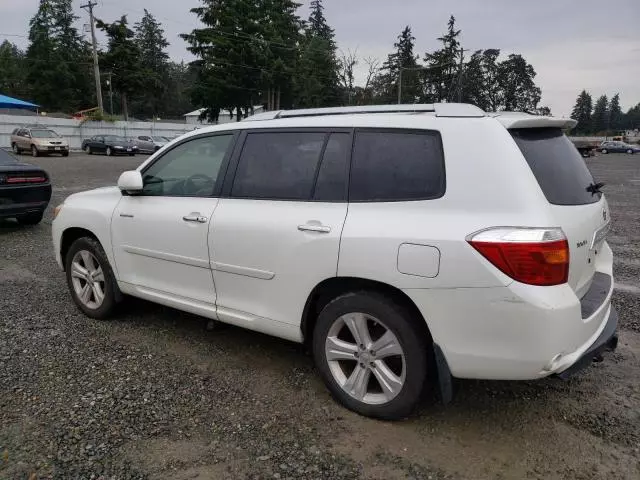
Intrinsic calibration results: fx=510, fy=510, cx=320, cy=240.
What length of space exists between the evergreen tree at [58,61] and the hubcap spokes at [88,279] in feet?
228

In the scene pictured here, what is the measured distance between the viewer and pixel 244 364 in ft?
12.0

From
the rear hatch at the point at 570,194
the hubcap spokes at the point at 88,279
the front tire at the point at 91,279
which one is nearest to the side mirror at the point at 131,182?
the front tire at the point at 91,279

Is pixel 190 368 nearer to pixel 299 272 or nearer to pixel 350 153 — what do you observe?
pixel 299 272

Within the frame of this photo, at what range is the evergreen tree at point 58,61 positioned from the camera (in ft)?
211

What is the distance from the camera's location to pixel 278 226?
311 centimetres

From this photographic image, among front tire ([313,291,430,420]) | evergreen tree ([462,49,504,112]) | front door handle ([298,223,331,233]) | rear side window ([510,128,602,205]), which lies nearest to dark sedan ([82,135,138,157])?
front door handle ([298,223,331,233])

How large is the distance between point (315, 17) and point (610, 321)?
102977mm

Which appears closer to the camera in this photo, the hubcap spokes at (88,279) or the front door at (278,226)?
the front door at (278,226)

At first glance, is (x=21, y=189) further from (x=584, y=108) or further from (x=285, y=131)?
(x=584, y=108)

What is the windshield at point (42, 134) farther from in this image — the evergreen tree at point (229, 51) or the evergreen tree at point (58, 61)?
the evergreen tree at point (58, 61)

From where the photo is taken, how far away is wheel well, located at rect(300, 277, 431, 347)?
2727 millimetres

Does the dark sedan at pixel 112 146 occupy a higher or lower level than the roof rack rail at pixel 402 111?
lower

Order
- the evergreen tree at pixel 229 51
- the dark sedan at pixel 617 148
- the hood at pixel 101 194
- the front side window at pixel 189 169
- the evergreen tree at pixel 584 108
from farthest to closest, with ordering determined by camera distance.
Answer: the evergreen tree at pixel 584 108 → the dark sedan at pixel 617 148 → the evergreen tree at pixel 229 51 → the hood at pixel 101 194 → the front side window at pixel 189 169

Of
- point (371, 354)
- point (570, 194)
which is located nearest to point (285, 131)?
point (371, 354)
